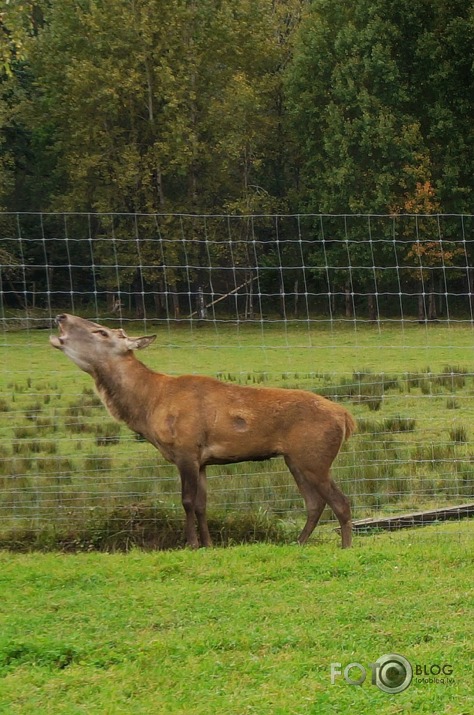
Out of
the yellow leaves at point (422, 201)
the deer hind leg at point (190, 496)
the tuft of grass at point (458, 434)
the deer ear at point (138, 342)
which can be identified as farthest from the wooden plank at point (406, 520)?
the yellow leaves at point (422, 201)

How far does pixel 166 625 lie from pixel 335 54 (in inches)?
1525

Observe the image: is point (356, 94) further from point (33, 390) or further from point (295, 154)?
point (33, 390)

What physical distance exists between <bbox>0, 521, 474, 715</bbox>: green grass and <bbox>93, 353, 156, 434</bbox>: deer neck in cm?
164

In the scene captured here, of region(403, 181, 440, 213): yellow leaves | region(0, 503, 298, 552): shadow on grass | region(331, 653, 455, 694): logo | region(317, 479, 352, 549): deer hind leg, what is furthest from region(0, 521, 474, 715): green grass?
region(403, 181, 440, 213): yellow leaves

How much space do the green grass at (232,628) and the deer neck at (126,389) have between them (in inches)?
64.6

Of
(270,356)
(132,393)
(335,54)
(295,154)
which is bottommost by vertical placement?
(270,356)

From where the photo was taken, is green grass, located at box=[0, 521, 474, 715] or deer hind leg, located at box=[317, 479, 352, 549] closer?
green grass, located at box=[0, 521, 474, 715]

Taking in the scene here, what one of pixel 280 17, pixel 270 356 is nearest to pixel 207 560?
pixel 270 356

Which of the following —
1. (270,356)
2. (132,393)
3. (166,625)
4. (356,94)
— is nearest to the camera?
(166,625)

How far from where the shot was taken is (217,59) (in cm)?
4203

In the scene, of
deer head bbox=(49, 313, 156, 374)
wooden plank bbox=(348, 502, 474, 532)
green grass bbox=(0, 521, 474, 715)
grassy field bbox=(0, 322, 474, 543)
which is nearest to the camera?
green grass bbox=(0, 521, 474, 715)

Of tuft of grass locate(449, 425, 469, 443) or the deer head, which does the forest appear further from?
the deer head

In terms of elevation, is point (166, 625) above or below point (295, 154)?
below

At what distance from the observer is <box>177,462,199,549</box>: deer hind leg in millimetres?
8641
